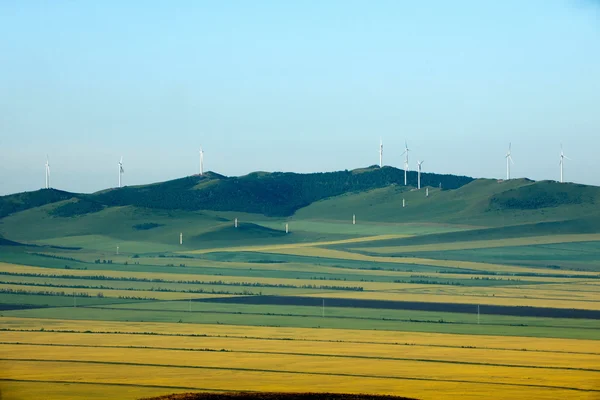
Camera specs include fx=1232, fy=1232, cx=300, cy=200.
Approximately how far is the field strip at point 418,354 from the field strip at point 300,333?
327 centimetres

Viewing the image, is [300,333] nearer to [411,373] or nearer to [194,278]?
[411,373]

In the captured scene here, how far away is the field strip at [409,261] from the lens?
143 meters

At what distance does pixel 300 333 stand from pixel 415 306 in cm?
2087

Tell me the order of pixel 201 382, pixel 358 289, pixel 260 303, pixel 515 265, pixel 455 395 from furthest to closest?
pixel 515 265
pixel 358 289
pixel 260 303
pixel 201 382
pixel 455 395

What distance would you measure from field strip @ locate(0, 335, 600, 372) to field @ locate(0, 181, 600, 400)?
0.34 feet

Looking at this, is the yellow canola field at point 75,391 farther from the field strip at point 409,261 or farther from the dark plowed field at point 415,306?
the field strip at point 409,261

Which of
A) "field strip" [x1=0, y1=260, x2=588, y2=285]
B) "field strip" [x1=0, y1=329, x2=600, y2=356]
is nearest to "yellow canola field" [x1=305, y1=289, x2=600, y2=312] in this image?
"field strip" [x1=0, y1=260, x2=588, y2=285]

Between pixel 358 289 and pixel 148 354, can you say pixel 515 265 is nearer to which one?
pixel 358 289

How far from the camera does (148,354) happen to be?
6347cm

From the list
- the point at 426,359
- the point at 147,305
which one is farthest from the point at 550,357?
the point at 147,305

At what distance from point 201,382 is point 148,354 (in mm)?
11304

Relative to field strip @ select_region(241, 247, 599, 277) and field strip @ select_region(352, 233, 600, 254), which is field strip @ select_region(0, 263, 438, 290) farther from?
field strip @ select_region(352, 233, 600, 254)

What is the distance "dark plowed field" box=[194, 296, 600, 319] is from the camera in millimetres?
87500

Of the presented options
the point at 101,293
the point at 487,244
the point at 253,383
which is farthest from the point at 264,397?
the point at 487,244
